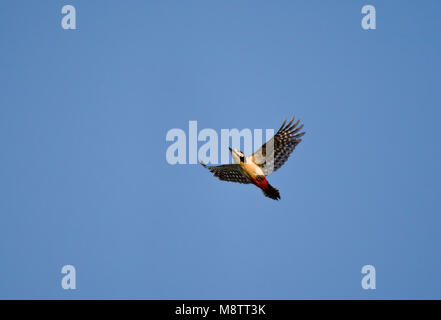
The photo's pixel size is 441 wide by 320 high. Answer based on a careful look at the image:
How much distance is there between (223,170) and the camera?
63.3ft

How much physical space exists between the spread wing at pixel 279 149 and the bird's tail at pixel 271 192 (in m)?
0.70

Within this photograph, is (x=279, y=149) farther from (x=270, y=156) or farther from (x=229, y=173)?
(x=229, y=173)

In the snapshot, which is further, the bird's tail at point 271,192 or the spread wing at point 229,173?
the spread wing at point 229,173

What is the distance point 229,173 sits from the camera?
63.9 feet

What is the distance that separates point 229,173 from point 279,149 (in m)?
2.24

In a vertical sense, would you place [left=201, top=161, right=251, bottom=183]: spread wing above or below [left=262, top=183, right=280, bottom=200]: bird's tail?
above

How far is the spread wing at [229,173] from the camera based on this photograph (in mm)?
18828

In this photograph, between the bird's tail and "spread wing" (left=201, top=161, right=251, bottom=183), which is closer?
the bird's tail

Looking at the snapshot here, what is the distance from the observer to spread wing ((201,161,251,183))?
18.8m

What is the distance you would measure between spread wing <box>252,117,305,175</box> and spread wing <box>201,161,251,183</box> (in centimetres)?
91

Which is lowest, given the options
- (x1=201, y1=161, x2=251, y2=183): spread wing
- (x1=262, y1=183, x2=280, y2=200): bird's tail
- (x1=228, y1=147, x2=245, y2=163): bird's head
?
(x1=262, y1=183, x2=280, y2=200): bird's tail
